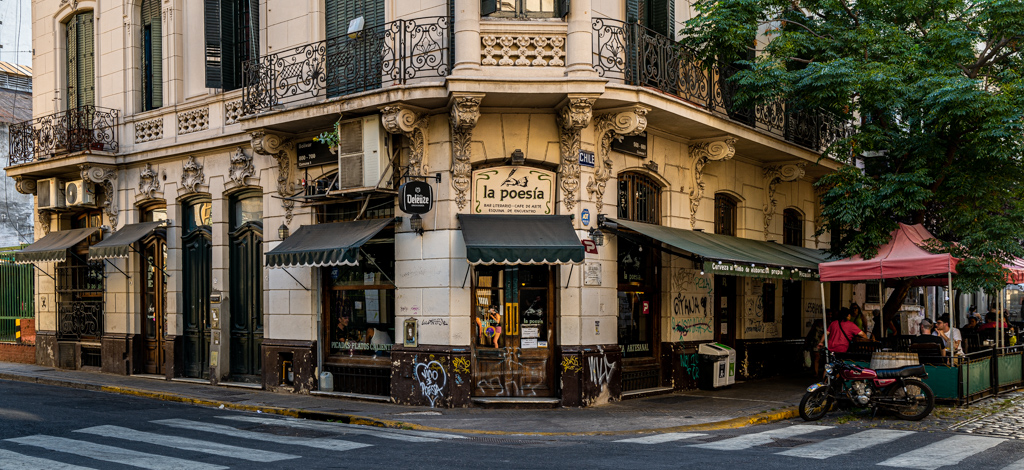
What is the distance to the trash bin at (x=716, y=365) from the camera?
1608cm

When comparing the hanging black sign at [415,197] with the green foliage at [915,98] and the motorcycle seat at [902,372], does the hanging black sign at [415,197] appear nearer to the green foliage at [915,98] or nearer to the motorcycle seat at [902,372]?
the green foliage at [915,98]

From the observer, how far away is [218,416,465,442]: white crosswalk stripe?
35.3 feet

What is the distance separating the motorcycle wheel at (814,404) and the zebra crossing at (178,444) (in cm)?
512

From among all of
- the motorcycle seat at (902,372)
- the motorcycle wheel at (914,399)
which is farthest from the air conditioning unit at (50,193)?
the motorcycle wheel at (914,399)

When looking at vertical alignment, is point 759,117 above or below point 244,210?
above

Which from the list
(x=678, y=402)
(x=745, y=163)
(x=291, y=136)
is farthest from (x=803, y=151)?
(x=291, y=136)

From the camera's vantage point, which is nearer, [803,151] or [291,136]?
[291,136]

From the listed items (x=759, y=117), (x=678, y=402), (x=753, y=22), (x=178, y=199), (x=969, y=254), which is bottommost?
(x=678, y=402)

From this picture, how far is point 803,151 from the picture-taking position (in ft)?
61.1

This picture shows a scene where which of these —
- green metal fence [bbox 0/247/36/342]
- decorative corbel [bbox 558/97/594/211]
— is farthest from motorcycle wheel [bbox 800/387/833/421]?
green metal fence [bbox 0/247/36/342]

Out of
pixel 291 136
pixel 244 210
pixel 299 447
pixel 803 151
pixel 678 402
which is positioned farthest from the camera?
pixel 803 151

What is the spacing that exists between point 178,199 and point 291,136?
405 cm

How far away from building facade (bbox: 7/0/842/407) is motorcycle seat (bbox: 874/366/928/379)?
9.35 ft

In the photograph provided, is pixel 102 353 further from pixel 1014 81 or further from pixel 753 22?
pixel 1014 81
